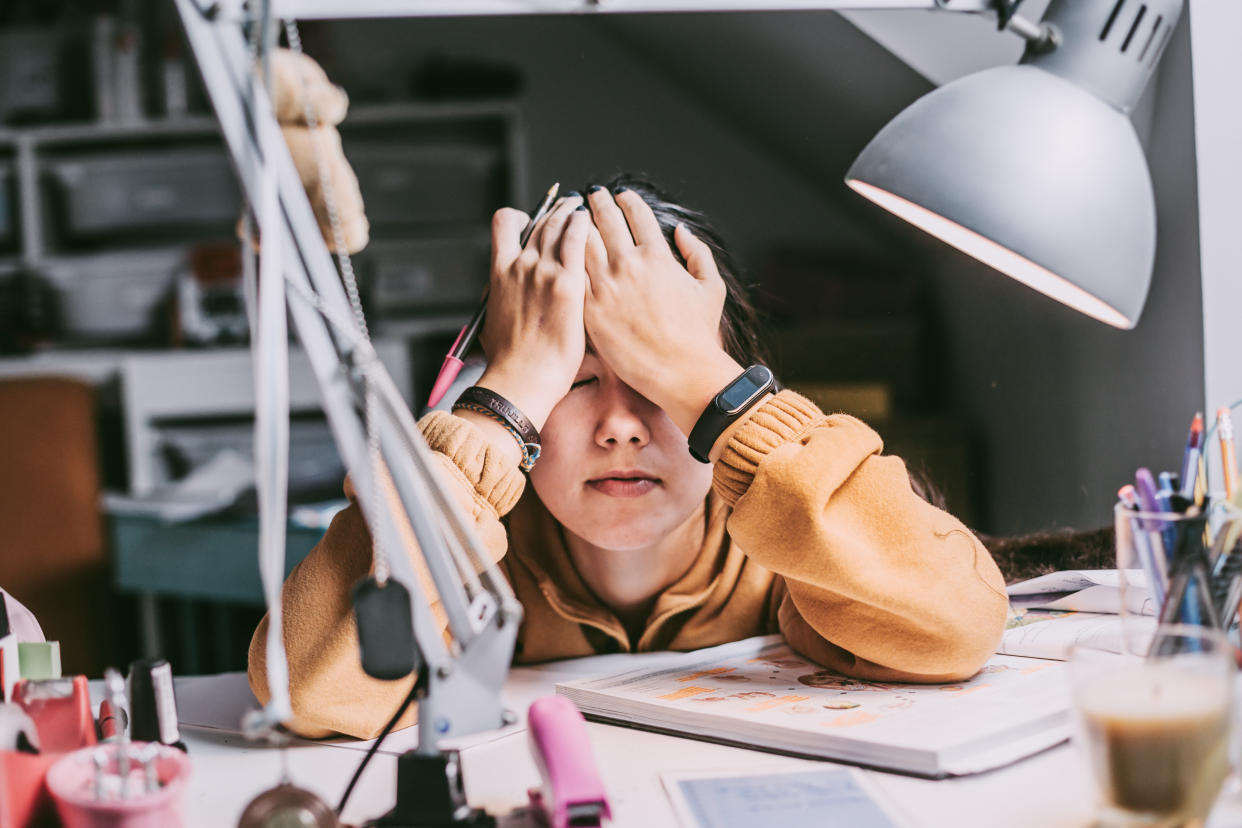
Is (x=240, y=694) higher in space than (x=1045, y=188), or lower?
lower

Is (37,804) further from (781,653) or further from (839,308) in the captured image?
(839,308)

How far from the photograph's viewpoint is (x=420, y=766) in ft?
1.86

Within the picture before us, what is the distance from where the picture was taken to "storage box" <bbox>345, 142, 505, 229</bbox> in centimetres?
266

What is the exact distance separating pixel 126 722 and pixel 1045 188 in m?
0.68

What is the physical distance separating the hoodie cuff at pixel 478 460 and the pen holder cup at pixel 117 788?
0.90 feet

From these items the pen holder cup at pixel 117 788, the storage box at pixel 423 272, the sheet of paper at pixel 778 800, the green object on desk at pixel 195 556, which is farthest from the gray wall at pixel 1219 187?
the storage box at pixel 423 272

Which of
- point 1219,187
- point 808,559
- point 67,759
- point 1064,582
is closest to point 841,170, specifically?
point 1219,187

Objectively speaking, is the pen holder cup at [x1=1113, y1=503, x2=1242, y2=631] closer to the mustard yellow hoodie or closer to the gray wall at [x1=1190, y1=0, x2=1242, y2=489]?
the mustard yellow hoodie

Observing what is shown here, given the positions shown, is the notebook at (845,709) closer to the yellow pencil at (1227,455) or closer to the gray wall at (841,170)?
the yellow pencil at (1227,455)

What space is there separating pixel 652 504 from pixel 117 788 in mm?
448

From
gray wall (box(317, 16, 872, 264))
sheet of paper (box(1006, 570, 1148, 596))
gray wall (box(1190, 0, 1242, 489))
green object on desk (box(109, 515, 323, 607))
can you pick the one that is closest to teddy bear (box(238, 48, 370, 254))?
sheet of paper (box(1006, 570, 1148, 596))

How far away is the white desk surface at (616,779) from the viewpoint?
58 cm

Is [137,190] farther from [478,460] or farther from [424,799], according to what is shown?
[424,799]

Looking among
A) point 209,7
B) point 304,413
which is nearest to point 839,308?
point 304,413
